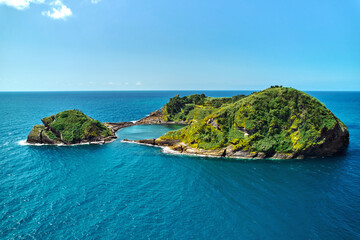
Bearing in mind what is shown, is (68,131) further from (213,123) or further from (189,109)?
(189,109)

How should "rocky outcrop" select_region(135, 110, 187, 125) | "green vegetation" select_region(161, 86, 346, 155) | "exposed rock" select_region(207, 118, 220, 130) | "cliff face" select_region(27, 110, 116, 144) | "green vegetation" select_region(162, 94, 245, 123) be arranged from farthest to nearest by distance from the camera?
"green vegetation" select_region(162, 94, 245, 123) → "rocky outcrop" select_region(135, 110, 187, 125) → "cliff face" select_region(27, 110, 116, 144) → "exposed rock" select_region(207, 118, 220, 130) → "green vegetation" select_region(161, 86, 346, 155)

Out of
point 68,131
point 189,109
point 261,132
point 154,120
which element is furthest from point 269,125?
point 68,131

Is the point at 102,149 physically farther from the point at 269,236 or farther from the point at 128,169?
the point at 269,236

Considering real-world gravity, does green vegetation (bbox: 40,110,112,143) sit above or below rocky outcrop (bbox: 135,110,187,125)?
above

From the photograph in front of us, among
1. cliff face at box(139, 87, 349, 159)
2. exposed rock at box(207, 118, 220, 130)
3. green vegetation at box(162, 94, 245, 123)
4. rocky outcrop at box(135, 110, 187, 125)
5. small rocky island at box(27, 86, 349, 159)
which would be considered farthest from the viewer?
green vegetation at box(162, 94, 245, 123)

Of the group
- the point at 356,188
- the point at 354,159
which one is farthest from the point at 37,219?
the point at 354,159

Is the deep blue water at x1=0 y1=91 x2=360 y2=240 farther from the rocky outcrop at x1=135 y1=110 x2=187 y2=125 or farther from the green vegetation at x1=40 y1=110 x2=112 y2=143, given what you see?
the rocky outcrop at x1=135 y1=110 x2=187 y2=125

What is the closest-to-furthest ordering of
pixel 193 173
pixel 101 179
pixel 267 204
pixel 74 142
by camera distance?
pixel 267 204 < pixel 101 179 < pixel 193 173 < pixel 74 142

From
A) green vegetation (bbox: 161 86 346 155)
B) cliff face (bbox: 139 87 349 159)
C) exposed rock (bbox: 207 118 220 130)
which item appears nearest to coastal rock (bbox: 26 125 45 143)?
cliff face (bbox: 139 87 349 159)
